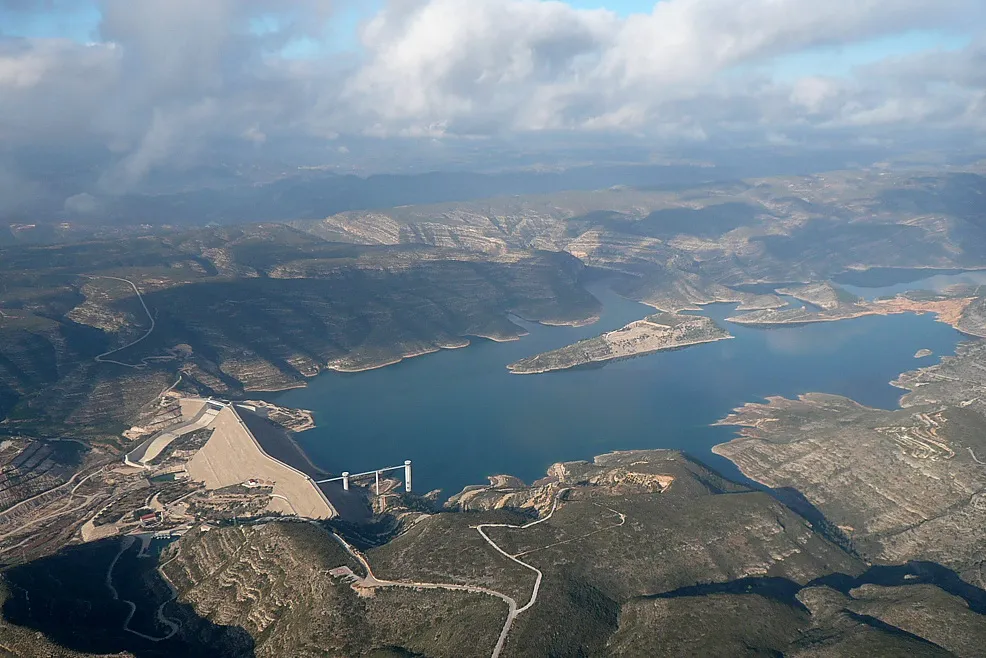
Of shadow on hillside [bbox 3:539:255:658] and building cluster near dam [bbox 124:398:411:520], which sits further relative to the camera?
building cluster near dam [bbox 124:398:411:520]

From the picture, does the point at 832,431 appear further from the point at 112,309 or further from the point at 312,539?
the point at 112,309

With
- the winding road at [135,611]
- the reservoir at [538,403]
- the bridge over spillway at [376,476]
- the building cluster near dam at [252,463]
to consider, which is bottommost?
the reservoir at [538,403]

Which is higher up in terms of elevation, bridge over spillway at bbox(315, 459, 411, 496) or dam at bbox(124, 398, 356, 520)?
dam at bbox(124, 398, 356, 520)

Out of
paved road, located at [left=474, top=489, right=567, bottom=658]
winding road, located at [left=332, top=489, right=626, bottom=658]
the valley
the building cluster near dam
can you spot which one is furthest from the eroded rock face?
the building cluster near dam

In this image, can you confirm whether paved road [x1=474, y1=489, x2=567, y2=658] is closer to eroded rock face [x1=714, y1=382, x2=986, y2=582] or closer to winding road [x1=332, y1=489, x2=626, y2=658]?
winding road [x1=332, y1=489, x2=626, y2=658]

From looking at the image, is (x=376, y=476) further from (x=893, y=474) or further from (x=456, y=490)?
(x=893, y=474)

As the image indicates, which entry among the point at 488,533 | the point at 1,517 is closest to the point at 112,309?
the point at 1,517

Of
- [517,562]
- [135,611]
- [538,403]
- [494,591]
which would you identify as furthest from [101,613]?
[538,403]

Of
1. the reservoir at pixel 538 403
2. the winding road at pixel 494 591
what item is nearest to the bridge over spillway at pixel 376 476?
the reservoir at pixel 538 403

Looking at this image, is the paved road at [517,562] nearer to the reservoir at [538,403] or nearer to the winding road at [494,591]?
the winding road at [494,591]
